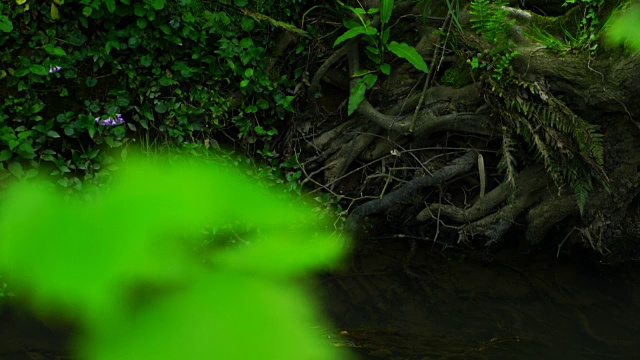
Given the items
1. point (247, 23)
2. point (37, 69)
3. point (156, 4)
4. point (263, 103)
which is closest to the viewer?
point (37, 69)

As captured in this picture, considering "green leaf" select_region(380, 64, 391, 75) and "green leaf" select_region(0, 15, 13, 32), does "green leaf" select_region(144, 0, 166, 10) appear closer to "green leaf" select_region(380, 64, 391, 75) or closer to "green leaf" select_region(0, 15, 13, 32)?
"green leaf" select_region(0, 15, 13, 32)

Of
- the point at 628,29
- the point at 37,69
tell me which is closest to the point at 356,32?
the point at 628,29

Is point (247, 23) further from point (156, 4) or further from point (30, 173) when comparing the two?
point (30, 173)

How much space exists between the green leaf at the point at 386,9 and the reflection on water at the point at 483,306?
5.19ft

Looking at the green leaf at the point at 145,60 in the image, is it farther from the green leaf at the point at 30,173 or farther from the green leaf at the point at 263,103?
the green leaf at the point at 30,173

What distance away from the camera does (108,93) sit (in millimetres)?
4160

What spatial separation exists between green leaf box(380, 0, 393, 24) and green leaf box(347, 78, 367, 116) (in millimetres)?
469

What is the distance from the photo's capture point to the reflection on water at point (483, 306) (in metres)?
3.21

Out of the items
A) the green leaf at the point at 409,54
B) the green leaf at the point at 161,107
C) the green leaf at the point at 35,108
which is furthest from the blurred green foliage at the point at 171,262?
the green leaf at the point at 409,54

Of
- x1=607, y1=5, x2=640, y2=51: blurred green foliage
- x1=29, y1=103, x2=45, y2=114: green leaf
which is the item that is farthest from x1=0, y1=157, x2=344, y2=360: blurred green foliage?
x1=607, y1=5, x2=640, y2=51: blurred green foliage

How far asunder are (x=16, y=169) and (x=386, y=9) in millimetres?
2584

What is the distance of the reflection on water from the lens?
321cm

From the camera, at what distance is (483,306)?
3643 millimetres

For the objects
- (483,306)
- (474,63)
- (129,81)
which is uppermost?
(129,81)
